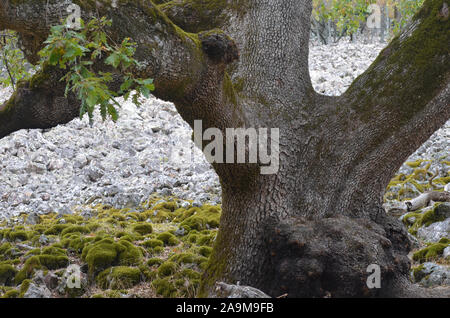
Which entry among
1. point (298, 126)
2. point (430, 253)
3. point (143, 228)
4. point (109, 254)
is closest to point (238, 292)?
point (298, 126)

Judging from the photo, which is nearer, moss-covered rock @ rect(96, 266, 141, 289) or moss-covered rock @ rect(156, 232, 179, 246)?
moss-covered rock @ rect(96, 266, 141, 289)

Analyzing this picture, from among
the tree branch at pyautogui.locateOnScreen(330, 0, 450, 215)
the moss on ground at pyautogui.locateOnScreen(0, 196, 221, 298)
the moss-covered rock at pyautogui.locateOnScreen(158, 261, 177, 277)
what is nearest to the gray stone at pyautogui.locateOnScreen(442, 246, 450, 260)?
the tree branch at pyautogui.locateOnScreen(330, 0, 450, 215)

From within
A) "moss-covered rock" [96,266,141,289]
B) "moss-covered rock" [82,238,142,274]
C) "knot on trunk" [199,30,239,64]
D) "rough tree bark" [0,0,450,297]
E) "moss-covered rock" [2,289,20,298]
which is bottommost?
"moss-covered rock" [2,289,20,298]

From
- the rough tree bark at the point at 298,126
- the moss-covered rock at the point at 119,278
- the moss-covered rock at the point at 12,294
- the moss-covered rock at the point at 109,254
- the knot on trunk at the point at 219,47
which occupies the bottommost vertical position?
the moss-covered rock at the point at 12,294

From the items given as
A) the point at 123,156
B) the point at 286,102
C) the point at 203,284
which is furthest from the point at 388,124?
the point at 123,156

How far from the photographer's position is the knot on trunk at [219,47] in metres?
3.86

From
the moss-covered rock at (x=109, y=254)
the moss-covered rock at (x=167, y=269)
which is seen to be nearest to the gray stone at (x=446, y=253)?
the moss-covered rock at (x=167, y=269)

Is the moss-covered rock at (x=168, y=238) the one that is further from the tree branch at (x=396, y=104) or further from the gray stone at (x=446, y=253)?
the gray stone at (x=446, y=253)

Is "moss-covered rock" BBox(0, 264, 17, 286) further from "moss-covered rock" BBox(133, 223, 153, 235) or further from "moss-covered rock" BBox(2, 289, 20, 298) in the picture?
"moss-covered rock" BBox(133, 223, 153, 235)

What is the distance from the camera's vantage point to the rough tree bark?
3.90 metres

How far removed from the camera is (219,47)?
3.85m

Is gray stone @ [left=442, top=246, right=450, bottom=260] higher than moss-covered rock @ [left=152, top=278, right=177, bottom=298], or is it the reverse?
Result: gray stone @ [left=442, top=246, right=450, bottom=260]

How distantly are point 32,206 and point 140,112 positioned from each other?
16.6ft
